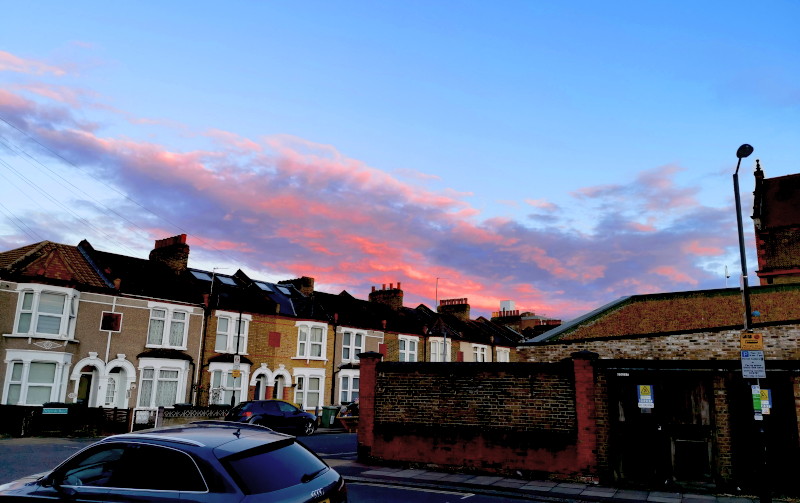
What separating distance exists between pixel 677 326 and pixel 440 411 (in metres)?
12.4

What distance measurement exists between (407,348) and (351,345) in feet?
19.5

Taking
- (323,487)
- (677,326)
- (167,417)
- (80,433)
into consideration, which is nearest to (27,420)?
(80,433)

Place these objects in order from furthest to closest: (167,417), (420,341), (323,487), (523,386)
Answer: (420,341) → (167,417) → (523,386) → (323,487)

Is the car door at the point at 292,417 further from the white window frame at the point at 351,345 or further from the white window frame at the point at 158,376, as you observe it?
the white window frame at the point at 351,345

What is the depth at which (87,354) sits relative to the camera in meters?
28.1

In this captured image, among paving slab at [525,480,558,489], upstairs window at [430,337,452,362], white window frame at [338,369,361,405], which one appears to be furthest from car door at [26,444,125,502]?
upstairs window at [430,337,452,362]

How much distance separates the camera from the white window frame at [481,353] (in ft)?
169

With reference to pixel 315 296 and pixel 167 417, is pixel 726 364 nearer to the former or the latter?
pixel 167 417

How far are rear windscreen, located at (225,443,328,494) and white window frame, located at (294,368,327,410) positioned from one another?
3194cm

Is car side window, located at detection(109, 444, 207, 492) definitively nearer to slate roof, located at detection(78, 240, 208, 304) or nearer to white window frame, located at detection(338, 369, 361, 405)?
slate roof, located at detection(78, 240, 208, 304)

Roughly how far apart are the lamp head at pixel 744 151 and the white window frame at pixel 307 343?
97.2 feet

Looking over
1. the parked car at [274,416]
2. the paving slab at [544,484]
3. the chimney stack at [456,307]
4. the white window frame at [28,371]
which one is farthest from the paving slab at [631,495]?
the chimney stack at [456,307]

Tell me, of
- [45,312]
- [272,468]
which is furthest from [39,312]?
[272,468]

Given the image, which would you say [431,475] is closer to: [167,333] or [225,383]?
[167,333]
